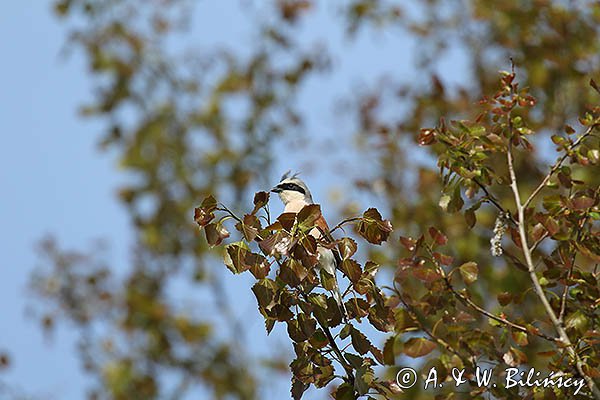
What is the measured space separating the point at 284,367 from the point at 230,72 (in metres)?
3.24

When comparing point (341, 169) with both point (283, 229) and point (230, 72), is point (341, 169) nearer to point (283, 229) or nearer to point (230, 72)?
point (230, 72)

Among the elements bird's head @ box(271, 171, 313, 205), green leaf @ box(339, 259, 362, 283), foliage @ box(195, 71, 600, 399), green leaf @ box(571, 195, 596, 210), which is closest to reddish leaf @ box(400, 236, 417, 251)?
foliage @ box(195, 71, 600, 399)

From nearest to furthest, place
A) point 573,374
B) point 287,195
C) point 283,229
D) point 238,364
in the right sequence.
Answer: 1. point 283,229
2. point 573,374
3. point 287,195
4. point 238,364

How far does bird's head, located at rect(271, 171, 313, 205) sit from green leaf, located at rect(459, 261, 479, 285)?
1.20 metres

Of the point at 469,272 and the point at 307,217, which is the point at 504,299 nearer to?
the point at 469,272

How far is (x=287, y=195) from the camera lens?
4184 millimetres

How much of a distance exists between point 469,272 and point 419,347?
32 cm

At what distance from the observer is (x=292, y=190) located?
13.7ft

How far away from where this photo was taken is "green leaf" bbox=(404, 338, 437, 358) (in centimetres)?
284

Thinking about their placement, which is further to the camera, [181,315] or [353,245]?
[181,315]

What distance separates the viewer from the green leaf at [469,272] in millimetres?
2941

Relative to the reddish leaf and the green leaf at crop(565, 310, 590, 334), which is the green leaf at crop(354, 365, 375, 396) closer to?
the reddish leaf

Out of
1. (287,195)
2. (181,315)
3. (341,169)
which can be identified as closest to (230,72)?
(341,169)

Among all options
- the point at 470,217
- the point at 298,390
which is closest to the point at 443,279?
the point at 470,217
